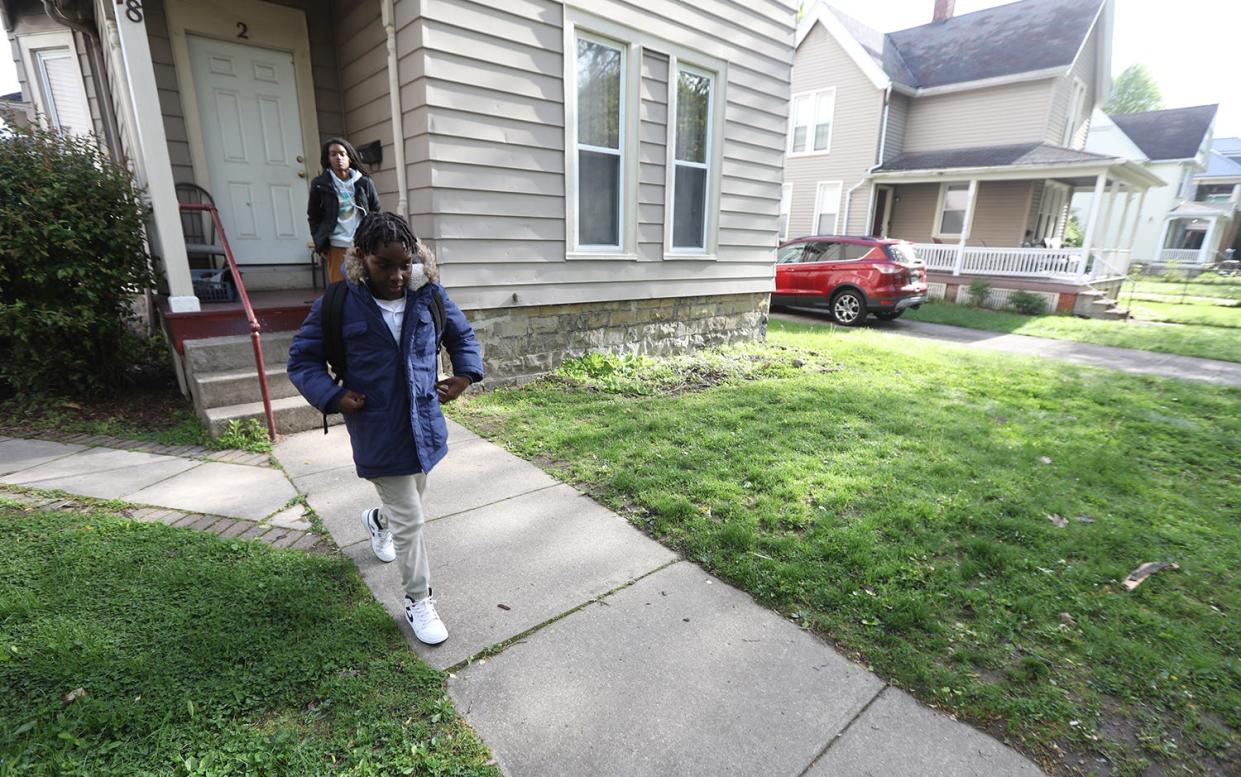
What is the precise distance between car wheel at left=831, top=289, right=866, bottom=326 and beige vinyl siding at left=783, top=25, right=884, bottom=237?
7.03 meters

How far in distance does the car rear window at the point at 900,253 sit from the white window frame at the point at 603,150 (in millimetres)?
6580

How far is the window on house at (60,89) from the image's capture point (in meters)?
7.18

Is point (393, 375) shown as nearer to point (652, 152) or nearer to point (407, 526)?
point (407, 526)

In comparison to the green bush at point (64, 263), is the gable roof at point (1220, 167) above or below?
above

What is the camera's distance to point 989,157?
15312mm

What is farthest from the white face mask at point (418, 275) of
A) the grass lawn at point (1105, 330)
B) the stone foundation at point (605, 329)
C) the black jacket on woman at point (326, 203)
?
the grass lawn at point (1105, 330)

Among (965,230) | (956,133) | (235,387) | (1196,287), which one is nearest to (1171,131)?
(1196,287)

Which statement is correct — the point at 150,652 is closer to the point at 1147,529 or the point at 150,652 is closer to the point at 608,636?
the point at 608,636

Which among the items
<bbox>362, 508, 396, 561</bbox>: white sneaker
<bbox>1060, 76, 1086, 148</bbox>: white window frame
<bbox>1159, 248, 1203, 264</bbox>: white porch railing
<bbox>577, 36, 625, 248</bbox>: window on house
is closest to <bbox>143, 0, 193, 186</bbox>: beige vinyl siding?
<bbox>577, 36, 625, 248</bbox>: window on house

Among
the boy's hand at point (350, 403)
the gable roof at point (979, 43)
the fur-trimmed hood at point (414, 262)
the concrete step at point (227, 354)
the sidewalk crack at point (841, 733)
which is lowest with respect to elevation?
the sidewalk crack at point (841, 733)

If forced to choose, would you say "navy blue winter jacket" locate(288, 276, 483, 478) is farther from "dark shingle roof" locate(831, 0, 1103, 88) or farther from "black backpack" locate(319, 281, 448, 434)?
"dark shingle roof" locate(831, 0, 1103, 88)

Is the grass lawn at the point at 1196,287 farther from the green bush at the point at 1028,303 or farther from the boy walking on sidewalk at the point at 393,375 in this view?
the boy walking on sidewalk at the point at 393,375

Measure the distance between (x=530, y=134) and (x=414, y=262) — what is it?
12.1ft

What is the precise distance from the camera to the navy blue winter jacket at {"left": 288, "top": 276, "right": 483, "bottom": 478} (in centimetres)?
203
